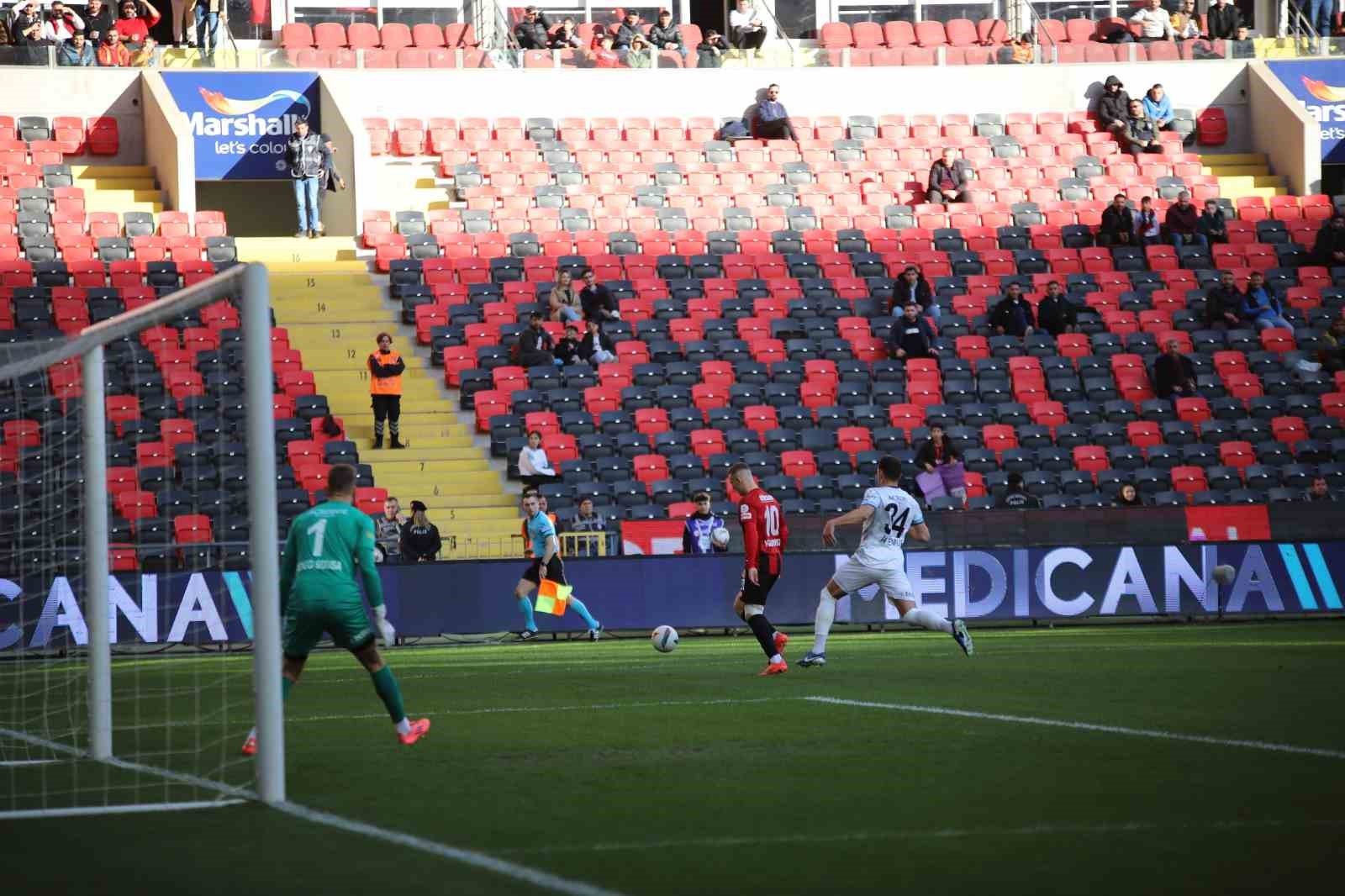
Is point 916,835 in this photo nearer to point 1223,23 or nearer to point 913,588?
point 913,588

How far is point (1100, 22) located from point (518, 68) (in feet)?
43.4

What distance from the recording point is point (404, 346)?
1209 inches

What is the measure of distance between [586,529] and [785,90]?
16.9 metres

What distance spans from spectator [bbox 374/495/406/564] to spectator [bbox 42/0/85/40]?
54.0 feet

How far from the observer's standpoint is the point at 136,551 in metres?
21.6

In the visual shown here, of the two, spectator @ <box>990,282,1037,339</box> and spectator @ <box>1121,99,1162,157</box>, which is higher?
spectator @ <box>1121,99,1162,157</box>

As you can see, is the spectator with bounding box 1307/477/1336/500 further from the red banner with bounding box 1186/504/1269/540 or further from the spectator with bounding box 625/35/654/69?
the spectator with bounding box 625/35/654/69

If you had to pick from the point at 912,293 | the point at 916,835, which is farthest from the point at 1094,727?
the point at 912,293

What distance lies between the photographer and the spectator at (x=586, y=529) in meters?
24.3

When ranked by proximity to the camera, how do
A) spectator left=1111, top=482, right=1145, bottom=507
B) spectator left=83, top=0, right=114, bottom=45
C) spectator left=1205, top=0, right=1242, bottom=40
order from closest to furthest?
spectator left=1111, top=482, right=1145, bottom=507 → spectator left=83, top=0, right=114, bottom=45 → spectator left=1205, top=0, right=1242, bottom=40

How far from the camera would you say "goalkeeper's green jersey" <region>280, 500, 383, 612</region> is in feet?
35.2

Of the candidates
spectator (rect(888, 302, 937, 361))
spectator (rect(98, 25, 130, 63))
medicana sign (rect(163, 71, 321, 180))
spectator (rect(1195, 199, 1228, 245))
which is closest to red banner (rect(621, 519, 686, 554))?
spectator (rect(888, 302, 937, 361))

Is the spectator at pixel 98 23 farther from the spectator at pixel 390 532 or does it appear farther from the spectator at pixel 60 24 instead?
the spectator at pixel 390 532

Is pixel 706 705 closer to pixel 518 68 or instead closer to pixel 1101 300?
pixel 1101 300
